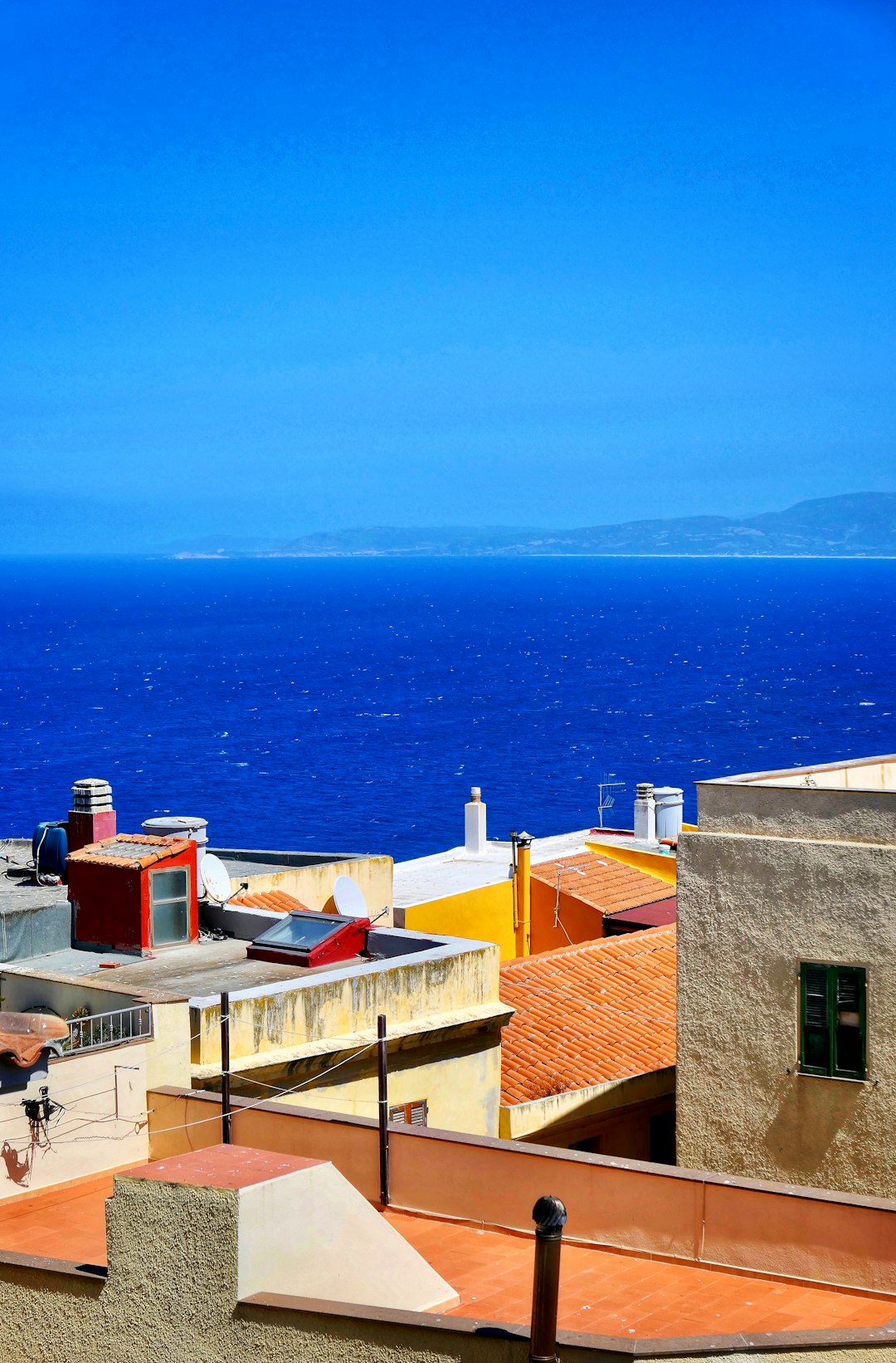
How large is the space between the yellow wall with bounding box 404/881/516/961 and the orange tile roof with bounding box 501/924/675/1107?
8.64 feet

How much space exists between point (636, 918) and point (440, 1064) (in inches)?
422

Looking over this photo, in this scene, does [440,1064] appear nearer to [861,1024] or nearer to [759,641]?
[861,1024]

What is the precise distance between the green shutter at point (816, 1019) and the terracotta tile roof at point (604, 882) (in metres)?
12.3

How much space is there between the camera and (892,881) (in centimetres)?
1446

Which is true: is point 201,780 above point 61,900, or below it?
below

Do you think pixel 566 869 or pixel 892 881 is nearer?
pixel 892 881

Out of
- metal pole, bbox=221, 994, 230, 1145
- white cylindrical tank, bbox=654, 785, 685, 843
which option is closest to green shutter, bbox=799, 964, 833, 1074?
metal pole, bbox=221, 994, 230, 1145

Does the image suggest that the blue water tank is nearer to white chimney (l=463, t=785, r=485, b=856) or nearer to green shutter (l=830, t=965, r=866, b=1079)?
green shutter (l=830, t=965, r=866, b=1079)

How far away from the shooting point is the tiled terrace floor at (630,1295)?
1021 cm

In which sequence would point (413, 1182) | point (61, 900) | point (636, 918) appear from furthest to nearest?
point (636, 918)
point (61, 900)
point (413, 1182)

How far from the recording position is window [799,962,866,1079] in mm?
14789

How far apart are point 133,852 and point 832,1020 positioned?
7902mm

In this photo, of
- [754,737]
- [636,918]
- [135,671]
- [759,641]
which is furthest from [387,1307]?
[759,641]

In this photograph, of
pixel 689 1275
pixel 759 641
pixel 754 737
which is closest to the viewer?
pixel 689 1275
